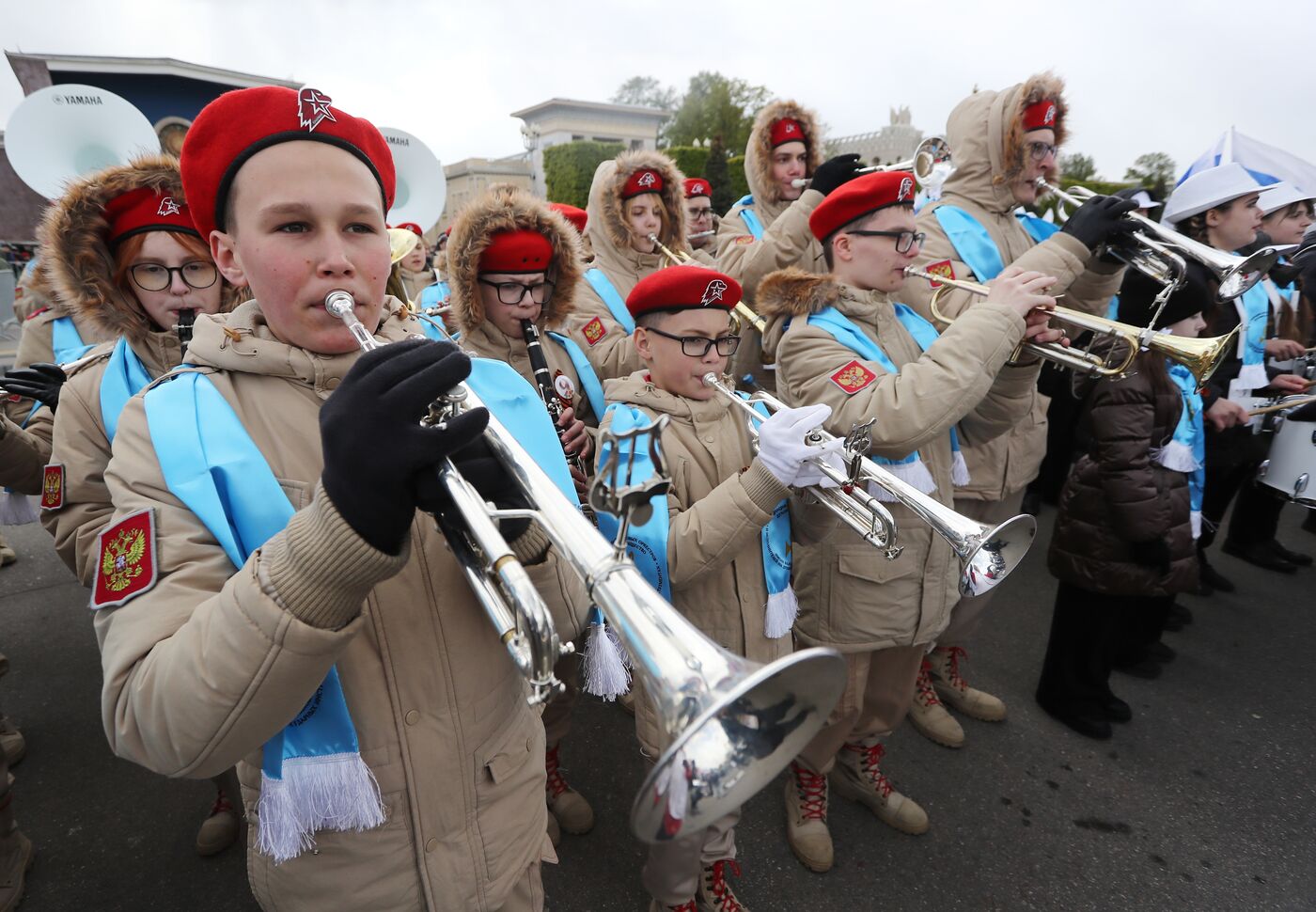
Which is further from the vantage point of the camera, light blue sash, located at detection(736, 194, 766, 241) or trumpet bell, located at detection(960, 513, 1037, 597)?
light blue sash, located at detection(736, 194, 766, 241)

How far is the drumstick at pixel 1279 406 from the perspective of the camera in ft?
13.1

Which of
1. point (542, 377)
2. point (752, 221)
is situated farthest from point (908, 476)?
point (752, 221)

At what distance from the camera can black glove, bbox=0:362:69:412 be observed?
2.53 metres

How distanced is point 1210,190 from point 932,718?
140 inches

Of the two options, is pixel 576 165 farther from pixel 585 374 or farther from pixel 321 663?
pixel 321 663

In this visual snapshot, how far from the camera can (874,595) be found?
8.56 feet

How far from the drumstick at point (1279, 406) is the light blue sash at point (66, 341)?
22.5 feet

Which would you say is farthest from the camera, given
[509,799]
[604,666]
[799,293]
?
[799,293]

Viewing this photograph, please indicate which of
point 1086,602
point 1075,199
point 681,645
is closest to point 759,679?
point 681,645

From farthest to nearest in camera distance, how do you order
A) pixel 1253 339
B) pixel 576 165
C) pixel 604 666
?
pixel 576 165
pixel 1253 339
pixel 604 666

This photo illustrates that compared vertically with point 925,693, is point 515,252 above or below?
above

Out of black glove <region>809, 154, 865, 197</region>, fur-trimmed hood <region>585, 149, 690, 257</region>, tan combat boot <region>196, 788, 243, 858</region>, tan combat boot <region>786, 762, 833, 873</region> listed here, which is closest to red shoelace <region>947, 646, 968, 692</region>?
tan combat boot <region>786, 762, 833, 873</region>

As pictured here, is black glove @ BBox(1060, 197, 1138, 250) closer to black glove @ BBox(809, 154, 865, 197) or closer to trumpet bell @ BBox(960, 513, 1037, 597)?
black glove @ BBox(809, 154, 865, 197)

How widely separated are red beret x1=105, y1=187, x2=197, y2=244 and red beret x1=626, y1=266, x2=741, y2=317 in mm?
1656
